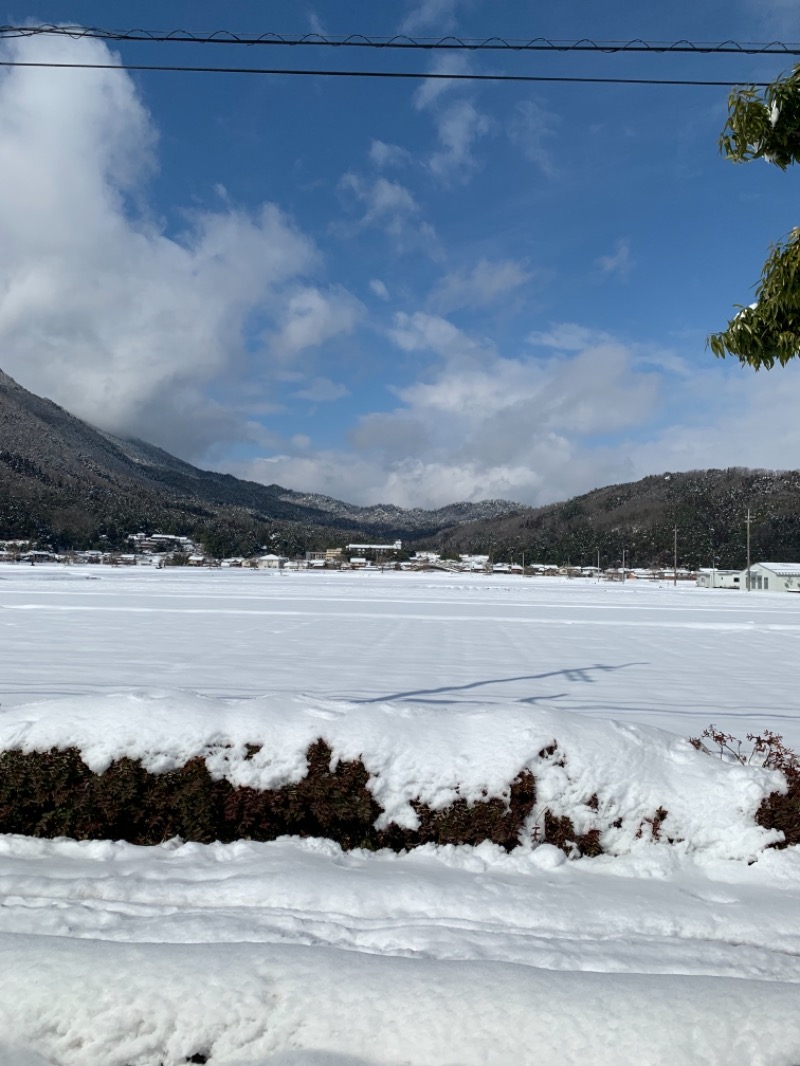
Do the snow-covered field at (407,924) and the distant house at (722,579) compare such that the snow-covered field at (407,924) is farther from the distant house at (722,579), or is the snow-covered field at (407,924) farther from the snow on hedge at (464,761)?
the distant house at (722,579)

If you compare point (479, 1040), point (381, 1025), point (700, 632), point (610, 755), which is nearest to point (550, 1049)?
point (479, 1040)

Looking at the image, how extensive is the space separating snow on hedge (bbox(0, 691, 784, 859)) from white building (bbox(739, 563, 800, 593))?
62.9m

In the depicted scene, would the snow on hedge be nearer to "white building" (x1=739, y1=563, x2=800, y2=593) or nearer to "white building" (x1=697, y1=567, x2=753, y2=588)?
"white building" (x1=739, y1=563, x2=800, y2=593)

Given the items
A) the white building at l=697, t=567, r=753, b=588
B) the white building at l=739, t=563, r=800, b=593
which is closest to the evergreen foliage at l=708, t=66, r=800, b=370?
the white building at l=739, t=563, r=800, b=593

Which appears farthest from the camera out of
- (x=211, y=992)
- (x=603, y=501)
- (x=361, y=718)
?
(x=603, y=501)

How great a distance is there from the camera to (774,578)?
63062 mm

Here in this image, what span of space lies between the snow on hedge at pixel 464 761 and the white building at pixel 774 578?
207 feet

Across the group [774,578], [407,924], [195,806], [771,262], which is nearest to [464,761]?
[407,924]

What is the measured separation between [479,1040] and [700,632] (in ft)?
67.9

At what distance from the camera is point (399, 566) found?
103 m

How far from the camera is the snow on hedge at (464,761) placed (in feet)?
14.9

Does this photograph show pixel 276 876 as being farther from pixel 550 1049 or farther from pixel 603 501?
pixel 603 501

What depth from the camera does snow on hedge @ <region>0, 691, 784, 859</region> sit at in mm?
4527

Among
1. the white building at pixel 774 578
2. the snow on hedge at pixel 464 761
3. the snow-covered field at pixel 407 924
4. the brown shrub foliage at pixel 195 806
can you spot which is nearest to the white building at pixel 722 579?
the white building at pixel 774 578
